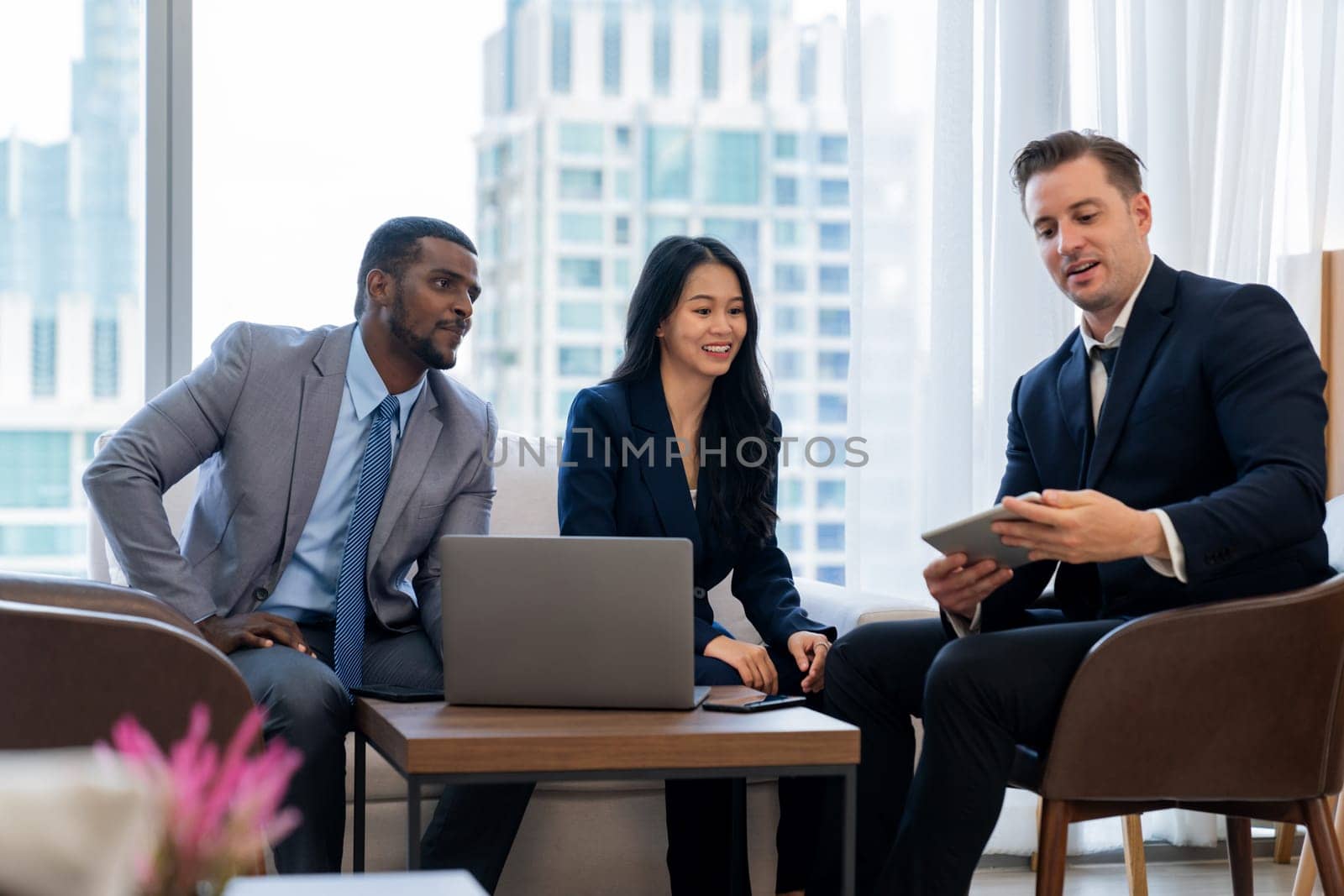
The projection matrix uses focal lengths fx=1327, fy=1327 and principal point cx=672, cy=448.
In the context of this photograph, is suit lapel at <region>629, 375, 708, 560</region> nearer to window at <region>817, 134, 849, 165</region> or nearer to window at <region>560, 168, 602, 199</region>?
window at <region>560, 168, 602, 199</region>

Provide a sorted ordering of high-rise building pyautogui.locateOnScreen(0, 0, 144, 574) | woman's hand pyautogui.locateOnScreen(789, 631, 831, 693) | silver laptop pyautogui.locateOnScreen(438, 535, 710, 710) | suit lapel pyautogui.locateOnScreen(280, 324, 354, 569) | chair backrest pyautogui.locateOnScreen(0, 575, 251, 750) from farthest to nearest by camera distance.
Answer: high-rise building pyautogui.locateOnScreen(0, 0, 144, 574)
suit lapel pyautogui.locateOnScreen(280, 324, 354, 569)
woman's hand pyautogui.locateOnScreen(789, 631, 831, 693)
silver laptop pyautogui.locateOnScreen(438, 535, 710, 710)
chair backrest pyautogui.locateOnScreen(0, 575, 251, 750)

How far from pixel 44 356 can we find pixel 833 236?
191cm

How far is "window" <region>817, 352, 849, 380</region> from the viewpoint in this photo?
11.1 ft

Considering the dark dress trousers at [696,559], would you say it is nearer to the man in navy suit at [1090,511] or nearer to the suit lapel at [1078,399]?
the man in navy suit at [1090,511]

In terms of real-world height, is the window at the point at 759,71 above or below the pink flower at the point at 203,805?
above

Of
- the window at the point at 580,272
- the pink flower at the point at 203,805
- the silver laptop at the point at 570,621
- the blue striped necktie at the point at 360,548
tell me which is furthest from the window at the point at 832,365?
the pink flower at the point at 203,805

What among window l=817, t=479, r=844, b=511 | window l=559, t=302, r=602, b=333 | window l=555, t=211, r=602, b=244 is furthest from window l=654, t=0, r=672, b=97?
window l=817, t=479, r=844, b=511

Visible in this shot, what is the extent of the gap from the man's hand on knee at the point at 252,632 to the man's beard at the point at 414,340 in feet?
1.87

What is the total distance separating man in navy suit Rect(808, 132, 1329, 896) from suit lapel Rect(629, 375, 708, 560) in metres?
0.40

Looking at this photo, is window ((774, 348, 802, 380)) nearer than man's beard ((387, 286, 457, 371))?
No

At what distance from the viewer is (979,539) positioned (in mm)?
1923

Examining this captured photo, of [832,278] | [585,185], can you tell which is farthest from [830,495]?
[585,185]

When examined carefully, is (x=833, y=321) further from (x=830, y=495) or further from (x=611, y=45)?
(x=611, y=45)

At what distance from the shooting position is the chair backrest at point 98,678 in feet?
4.94
